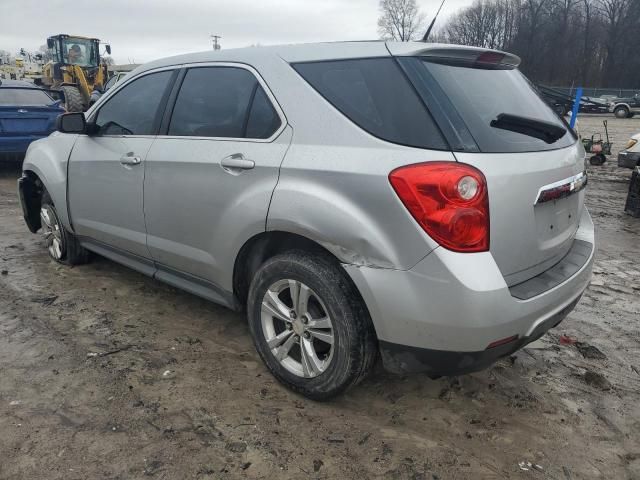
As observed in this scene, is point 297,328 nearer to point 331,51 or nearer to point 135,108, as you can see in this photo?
point 331,51

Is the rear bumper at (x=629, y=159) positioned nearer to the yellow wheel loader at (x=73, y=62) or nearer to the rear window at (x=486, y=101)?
the rear window at (x=486, y=101)

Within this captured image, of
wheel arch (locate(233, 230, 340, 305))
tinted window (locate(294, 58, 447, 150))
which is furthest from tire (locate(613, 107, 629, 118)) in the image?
wheel arch (locate(233, 230, 340, 305))

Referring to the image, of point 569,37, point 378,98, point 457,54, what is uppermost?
point 569,37

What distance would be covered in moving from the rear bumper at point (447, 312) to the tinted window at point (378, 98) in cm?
53

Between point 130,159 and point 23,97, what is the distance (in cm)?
769

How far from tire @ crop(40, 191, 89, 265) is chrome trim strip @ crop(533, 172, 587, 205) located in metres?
3.78

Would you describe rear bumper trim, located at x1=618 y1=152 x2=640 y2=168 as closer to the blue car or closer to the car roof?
the car roof

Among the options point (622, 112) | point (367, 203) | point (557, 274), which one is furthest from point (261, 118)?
point (622, 112)

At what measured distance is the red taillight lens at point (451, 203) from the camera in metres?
2.07

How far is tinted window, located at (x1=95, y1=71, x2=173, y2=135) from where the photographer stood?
3.45m

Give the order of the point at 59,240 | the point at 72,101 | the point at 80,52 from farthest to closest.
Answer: the point at 80,52
the point at 72,101
the point at 59,240

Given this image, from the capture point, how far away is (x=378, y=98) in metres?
2.33

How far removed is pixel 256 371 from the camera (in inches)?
118

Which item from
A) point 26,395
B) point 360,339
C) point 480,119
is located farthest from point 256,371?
point 480,119
